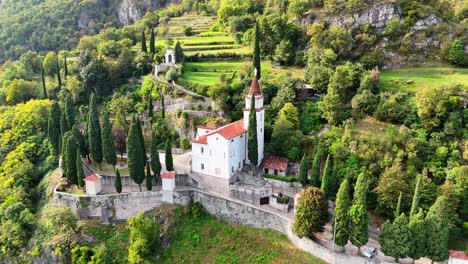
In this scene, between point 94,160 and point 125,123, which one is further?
point 125,123

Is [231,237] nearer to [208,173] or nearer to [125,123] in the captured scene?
[208,173]

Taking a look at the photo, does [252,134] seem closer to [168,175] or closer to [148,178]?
[168,175]

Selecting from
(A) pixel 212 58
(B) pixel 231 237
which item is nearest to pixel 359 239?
(B) pixel 231 237

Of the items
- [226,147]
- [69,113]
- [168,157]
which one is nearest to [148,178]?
[168,157]

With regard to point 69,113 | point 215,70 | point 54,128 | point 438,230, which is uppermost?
point 215,70

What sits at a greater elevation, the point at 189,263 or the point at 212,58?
the point at 212,58

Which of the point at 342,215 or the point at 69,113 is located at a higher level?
the point at 69,113
